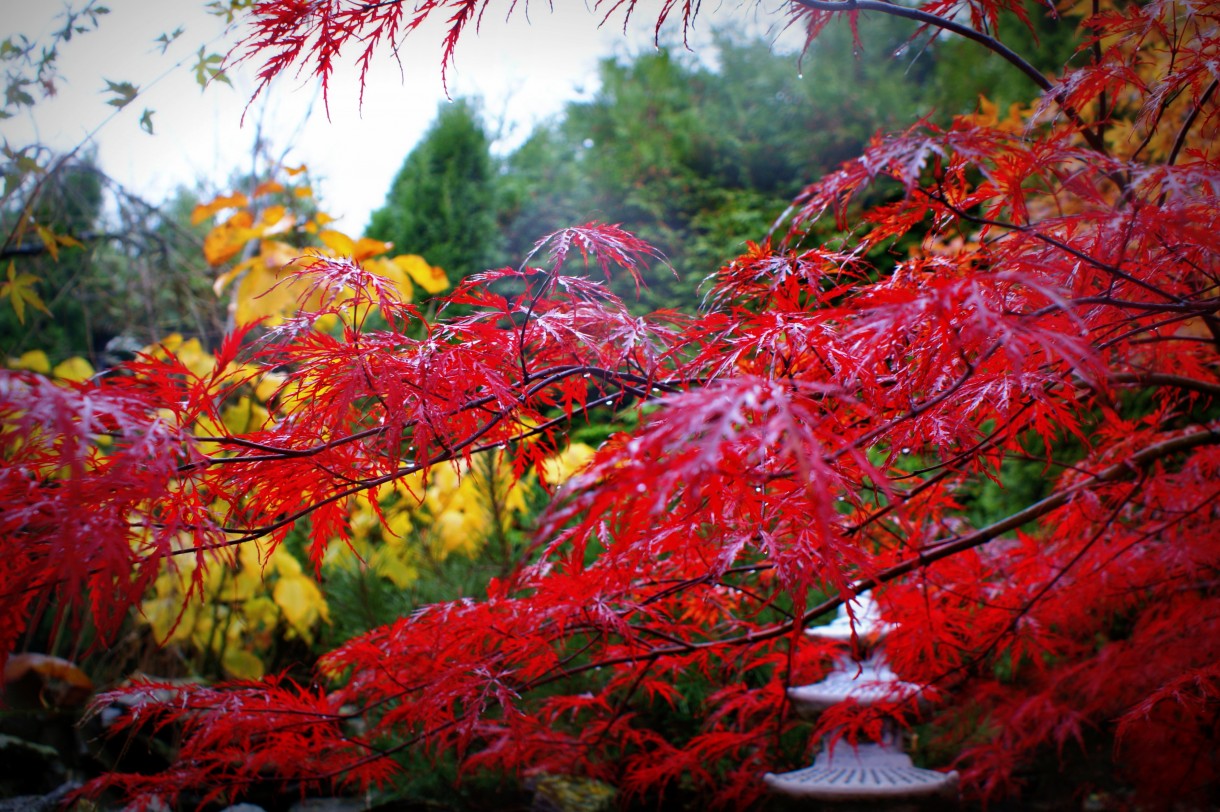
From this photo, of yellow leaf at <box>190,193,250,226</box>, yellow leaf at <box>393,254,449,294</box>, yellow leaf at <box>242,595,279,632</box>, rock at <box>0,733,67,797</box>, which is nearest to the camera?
rock at <box>0,733,67,797</box>

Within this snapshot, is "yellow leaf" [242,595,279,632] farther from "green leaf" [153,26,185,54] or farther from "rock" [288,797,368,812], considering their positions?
"green leaf" [153,26,185,54]

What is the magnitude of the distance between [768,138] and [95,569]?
5.66 m

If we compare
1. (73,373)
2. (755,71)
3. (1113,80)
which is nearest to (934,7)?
(1113,80)

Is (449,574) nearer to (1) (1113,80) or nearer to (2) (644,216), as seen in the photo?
(1) (1113,80)

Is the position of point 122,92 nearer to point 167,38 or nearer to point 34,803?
point 167,38

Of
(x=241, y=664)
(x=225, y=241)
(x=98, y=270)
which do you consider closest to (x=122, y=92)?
(x=225, y=241)

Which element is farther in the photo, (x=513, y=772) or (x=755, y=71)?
(x=755, y=71)

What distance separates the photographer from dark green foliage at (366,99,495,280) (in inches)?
218

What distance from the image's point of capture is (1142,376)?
1127 mm

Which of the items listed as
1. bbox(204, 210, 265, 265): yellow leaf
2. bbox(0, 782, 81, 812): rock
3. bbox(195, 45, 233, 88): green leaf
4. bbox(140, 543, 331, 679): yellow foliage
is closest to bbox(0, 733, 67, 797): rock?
bbox(0, 782, 81, 812): rock

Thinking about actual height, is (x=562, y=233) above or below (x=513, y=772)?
above

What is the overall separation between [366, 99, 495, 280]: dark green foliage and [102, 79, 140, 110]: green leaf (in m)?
3.81

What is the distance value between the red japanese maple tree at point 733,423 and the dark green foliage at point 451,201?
4333 millimetres

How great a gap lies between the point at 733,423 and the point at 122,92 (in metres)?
1.45
